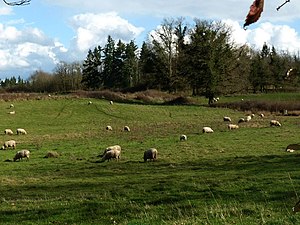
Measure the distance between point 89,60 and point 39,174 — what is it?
80194mm

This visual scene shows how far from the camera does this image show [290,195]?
1014cm

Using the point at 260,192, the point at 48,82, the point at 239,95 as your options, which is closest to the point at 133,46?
the point at 48,82

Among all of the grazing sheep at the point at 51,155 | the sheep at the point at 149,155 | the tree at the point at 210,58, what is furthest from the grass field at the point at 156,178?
the tree at the point at 210,58

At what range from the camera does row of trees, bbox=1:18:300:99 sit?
53956 millimetres

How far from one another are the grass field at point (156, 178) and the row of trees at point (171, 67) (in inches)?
190

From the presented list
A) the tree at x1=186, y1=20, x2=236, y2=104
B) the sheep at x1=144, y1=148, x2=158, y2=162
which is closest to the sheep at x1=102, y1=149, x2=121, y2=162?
the sheep at x1=144, y1=148, x2=158, y2=162

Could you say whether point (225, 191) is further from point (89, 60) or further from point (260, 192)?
point (89, 60)

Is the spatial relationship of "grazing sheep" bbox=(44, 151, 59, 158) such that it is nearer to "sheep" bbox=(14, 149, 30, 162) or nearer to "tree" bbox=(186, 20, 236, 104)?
A: "sheep" bbox=(14, 149, 30, 162)

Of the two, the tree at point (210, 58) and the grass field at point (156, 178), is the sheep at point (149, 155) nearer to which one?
the grass field at point (156, 178)

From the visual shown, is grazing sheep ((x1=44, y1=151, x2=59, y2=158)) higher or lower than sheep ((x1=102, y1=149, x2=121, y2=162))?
lower

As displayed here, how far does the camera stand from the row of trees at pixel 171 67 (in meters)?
54.0

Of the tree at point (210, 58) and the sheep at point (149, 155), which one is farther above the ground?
the tree at point (210, 58)

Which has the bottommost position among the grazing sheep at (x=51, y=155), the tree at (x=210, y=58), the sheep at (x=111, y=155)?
the grazing sheep at (x=51, y=155)

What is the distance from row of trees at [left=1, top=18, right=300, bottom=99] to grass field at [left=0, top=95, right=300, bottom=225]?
4815 mm
